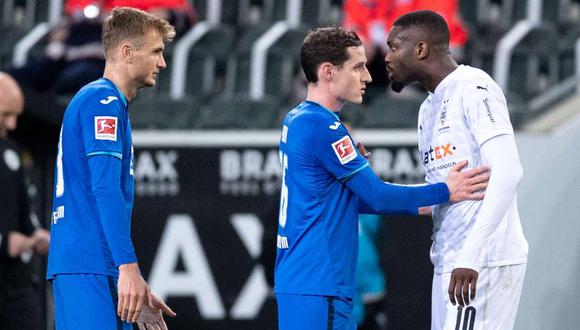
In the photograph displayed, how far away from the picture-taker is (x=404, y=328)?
21.2 feet

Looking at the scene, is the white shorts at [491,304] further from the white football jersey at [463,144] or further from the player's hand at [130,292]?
the player's hand at [130,292]

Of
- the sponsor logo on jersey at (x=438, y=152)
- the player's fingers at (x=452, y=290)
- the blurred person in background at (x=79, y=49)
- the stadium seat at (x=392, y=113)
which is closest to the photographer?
the player's fingers at (x=452, y=290)

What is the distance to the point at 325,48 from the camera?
3.73 meters

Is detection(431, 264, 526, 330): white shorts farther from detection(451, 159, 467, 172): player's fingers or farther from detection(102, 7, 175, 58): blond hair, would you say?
detection(102, 7, 175, 58): blond hair

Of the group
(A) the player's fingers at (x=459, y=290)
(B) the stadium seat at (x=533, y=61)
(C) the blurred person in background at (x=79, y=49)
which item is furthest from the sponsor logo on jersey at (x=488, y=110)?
(C) the blurred person in background at (x=79, y=49)

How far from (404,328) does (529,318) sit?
34.3 inches

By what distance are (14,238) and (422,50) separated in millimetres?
2222

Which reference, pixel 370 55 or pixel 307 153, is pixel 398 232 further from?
pixel 307 153

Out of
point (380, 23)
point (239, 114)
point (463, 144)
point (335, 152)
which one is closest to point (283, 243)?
point (335, 152)

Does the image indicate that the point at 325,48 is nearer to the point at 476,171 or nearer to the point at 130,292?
the point at 476,171

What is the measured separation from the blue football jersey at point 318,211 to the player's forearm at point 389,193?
0.12ft

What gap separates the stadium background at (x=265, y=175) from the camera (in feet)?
19.9

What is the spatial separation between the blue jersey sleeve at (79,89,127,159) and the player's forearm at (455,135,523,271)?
1.15 metres

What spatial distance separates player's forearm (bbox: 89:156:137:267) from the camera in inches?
133
